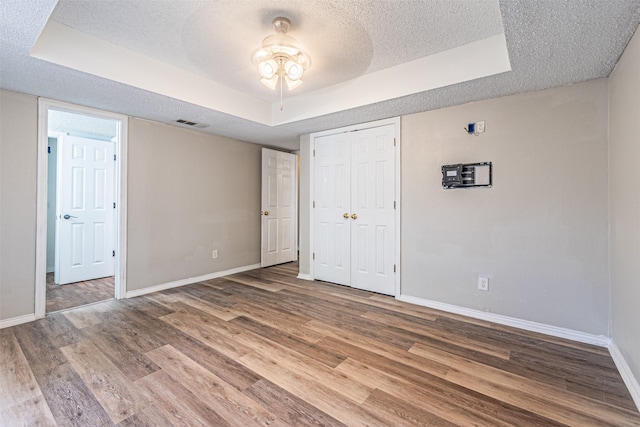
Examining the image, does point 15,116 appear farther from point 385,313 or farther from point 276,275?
point 385,313

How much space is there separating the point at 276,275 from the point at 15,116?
341cm

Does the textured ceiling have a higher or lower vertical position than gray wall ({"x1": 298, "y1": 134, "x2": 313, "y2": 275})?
higher

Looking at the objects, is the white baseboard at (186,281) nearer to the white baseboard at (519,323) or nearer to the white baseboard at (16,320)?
the white baseboard at (16,320)

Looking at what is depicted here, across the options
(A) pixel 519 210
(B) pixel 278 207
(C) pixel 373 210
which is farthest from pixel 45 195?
(A) pixel 519 210

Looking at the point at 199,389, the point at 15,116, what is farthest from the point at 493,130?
the point at 15,116

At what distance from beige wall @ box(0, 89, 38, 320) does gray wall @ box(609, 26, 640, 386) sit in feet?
15.7

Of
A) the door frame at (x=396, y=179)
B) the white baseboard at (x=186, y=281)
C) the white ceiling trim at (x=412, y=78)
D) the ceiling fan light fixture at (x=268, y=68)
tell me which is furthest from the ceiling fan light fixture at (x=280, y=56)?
the white baseboard at (x=186, y=281)

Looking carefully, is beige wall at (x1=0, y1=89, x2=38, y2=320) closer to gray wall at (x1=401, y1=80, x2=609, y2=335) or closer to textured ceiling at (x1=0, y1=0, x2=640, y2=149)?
textured ceiling at (x1=0, y1=0, x2=640, y2=149)

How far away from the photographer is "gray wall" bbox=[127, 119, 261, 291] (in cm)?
362

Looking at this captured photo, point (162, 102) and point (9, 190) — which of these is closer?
point (9, 190)

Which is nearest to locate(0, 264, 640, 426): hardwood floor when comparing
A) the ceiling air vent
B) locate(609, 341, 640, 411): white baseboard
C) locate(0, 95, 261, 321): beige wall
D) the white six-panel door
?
locate(609, 341, 640, 411): white baseboard

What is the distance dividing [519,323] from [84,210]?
5.63 meters

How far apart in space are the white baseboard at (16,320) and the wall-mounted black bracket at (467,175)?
14.0 ft

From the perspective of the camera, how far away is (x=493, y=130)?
284 cm
